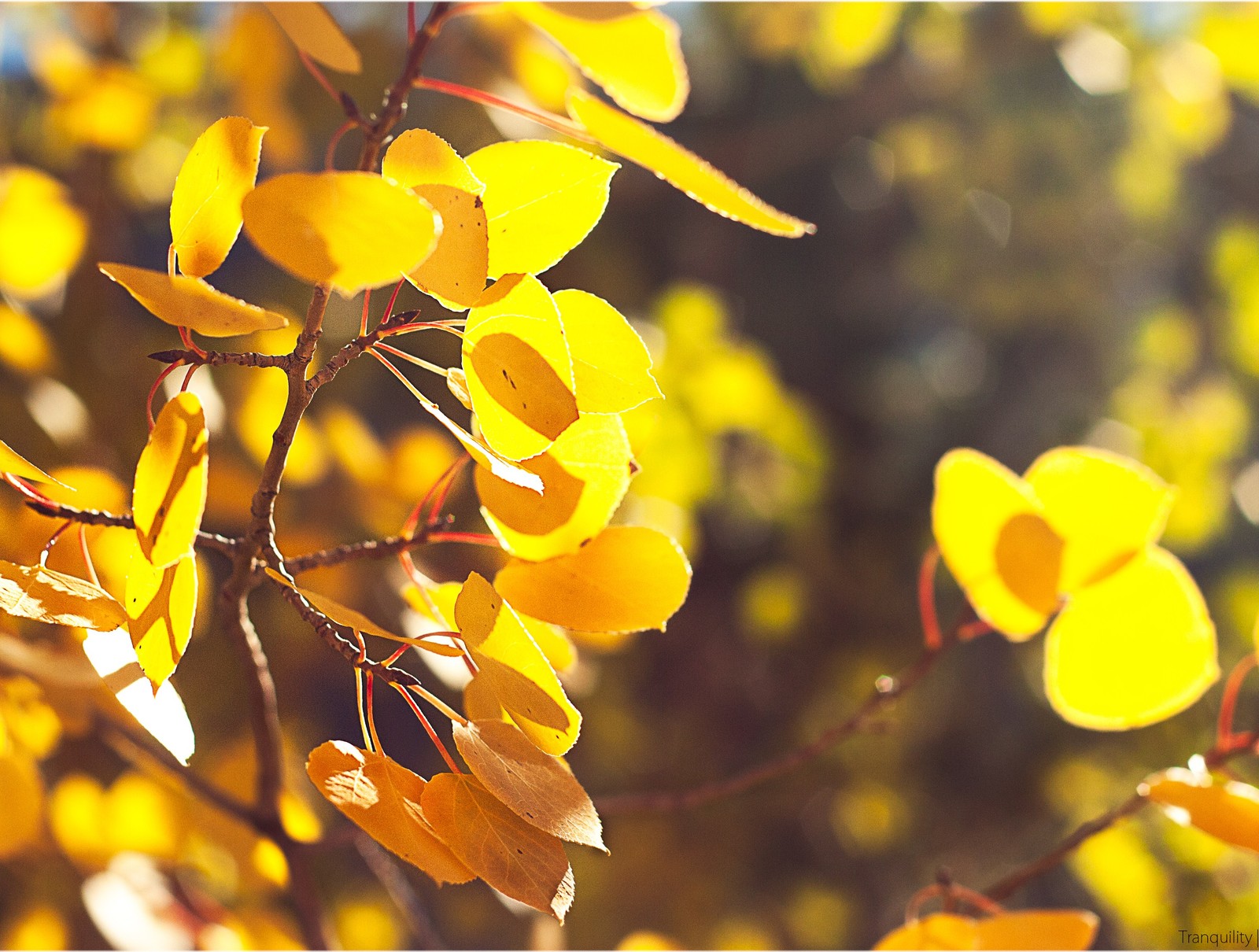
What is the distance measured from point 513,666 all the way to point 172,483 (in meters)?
0.07

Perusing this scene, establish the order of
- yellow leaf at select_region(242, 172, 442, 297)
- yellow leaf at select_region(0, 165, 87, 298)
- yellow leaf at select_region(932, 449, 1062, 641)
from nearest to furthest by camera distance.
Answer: yellow leaf at select_region(242, 172, 442, 297) < yellow leaf at select_region(932, 449, 1062, 641) < yellow leaf at select_region(0, 165, 87, 298)

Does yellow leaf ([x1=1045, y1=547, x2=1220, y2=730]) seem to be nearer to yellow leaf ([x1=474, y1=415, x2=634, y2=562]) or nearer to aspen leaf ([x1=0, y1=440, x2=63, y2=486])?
yellow leaf ([x1=474, y1=415, x2=634, y2=562])

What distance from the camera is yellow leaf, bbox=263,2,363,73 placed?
0.16m

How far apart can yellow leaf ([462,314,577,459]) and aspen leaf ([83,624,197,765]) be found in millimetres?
72

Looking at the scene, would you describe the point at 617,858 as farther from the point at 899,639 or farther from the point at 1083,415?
the point at 1083,415

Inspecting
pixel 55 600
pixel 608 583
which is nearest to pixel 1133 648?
pixel 608 583

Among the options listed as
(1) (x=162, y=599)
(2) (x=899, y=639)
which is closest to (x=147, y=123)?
(1) (x=162, y=599)

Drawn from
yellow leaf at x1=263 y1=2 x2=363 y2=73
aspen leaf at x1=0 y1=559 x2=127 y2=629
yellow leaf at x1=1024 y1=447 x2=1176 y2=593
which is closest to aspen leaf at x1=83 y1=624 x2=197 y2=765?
aspen leaf at x1=0 y1=559 x2=127 y2=629

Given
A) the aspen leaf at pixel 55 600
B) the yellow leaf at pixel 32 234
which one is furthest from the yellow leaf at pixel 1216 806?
the yellow leaf at pixel 32 234

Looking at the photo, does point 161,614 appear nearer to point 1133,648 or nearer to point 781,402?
point 1133,648

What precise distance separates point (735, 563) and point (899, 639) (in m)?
0.20

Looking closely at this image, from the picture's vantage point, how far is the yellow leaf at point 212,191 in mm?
154

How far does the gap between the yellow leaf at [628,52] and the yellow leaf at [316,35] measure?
0.03 meters

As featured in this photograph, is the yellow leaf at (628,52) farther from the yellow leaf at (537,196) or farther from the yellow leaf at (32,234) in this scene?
the yellow leaf at (32,234)
